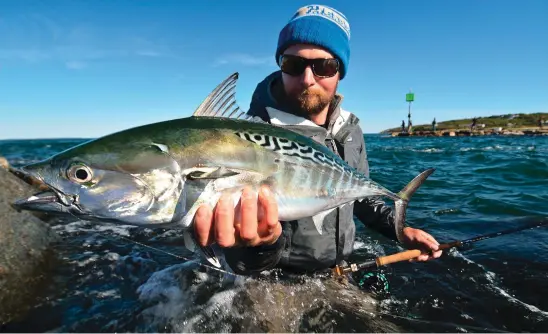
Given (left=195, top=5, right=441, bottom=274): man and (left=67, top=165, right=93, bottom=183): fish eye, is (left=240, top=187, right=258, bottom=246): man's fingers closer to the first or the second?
(left=195, top=5, right=441, bottom=274): man

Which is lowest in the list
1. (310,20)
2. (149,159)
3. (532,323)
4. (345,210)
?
(532,323)

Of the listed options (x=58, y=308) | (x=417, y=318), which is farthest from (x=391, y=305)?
(x=58, y=308)

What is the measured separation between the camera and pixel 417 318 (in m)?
3.77

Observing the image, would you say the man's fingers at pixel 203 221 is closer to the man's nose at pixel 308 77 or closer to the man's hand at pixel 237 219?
the man's hand at pixel 237 219

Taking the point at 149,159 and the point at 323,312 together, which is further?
the point at 323,312

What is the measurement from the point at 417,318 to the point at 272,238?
7.52 ft

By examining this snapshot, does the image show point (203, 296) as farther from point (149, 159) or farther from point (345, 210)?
point (149, 159)

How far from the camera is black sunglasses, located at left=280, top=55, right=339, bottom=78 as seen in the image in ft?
12.3

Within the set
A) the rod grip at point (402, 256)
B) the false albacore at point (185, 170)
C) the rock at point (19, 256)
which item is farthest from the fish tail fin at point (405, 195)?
the rock at point (19, 256)

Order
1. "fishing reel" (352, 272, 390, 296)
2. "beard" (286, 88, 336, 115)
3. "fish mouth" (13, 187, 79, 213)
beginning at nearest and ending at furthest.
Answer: "fish mouth" (13, 187, 79, 213) < "beard" (286, 88, 336, 115) < "fishing reel" (352, 272, 390, 296)

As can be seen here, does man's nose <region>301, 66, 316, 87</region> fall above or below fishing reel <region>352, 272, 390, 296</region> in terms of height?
above

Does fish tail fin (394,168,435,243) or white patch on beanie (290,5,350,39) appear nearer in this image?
fish tail fin (394,168,435,243)

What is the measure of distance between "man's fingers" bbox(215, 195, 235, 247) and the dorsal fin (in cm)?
73

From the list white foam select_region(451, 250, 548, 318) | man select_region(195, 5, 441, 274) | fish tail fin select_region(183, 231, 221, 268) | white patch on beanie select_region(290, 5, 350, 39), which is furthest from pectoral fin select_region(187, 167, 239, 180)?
white foam select_region(451, 250, 548, 318)
